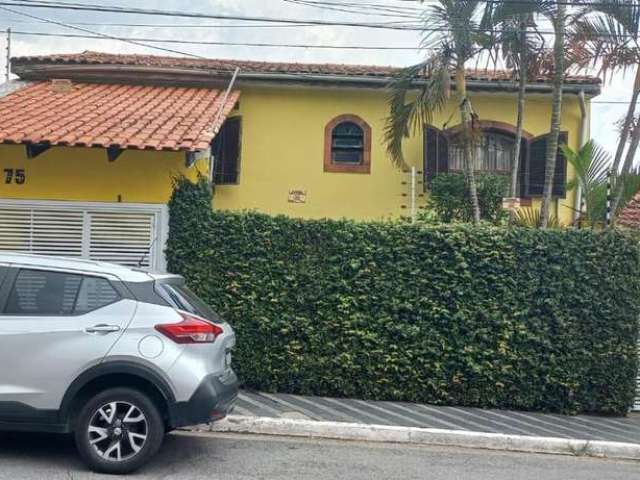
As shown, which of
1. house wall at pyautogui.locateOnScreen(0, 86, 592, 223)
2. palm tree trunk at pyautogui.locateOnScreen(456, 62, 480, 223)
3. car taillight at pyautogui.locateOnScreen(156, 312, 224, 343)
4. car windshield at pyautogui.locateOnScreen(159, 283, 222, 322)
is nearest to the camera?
car taillight at pyautogui.locateOnScreen(156, 312, 224, 343)

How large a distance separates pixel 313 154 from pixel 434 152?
89.1 inches

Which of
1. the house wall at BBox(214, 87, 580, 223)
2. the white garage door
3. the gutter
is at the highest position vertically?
the gutter

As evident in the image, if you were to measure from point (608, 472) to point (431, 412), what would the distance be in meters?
2.23

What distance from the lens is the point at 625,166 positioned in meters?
11.4

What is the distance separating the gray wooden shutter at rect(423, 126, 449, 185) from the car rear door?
27.2 ft

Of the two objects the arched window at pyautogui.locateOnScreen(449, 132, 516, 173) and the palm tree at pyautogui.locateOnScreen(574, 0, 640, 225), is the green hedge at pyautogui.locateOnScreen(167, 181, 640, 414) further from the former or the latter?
the arched window at pyautogui.locateOnScreen(449, 132, 516, 173)

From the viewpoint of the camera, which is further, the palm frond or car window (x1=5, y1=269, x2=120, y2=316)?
the palm frond

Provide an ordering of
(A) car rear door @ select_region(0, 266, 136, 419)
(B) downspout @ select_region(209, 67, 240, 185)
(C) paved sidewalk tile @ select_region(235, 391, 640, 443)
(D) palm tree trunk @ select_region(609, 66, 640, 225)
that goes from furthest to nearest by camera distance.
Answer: (D) palm tree trunk @ select_region(609, 66, 640, 225)
(B) downspout @ select_region(209, 67, 240, 185)
(C) paved sidewalk tile @ select_region(235, 391, 640, 443)
(A) car rear door @ select_region(0, 266, 136, 419)

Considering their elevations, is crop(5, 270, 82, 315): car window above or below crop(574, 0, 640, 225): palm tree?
below

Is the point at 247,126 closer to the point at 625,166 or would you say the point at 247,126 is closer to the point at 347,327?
the point at 347,327

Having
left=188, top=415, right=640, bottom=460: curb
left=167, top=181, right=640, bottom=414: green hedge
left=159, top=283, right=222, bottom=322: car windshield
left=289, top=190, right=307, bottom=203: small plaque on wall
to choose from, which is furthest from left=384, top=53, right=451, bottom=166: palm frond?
left=159, top=283, right=222, bottom=322: car windshield

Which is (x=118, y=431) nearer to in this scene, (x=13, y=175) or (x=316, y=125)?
(x=13, y=175)

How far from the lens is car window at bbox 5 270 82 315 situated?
584 cm

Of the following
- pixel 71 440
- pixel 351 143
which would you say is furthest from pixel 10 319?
pixel 351 143
